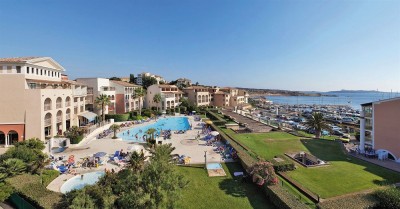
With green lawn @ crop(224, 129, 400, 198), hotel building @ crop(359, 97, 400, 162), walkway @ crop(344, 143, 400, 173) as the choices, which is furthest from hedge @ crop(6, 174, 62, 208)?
hotel building @ crop(359, 97, 400, 162)

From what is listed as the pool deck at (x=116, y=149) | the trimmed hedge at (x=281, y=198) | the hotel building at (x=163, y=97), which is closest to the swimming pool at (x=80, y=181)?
the pool deck at (x=116, y=149)

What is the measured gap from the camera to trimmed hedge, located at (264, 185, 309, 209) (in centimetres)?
1348

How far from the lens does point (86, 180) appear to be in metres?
19.9

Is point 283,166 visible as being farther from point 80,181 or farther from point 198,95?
point 198,95

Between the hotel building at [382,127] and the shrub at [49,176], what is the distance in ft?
118

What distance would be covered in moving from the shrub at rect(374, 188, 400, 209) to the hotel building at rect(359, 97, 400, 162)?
14378 mm

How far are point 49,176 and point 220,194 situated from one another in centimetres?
1644

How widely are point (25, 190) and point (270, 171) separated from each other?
61.7 feet

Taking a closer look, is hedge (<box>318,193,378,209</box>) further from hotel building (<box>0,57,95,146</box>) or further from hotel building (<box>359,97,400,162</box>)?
hotel building (<box>0,57,95,146</box>)

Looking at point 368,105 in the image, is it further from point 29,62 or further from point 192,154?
point 29,62

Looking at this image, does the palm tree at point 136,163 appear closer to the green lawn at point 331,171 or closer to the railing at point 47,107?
the green lawn at point 331,171

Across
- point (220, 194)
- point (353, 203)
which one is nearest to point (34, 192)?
point (220, 194)

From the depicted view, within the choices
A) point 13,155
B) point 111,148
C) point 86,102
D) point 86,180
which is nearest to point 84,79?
point 86,102

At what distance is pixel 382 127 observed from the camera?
82.9ft
